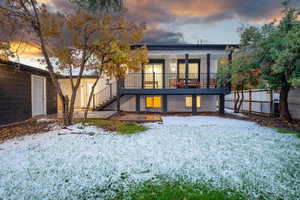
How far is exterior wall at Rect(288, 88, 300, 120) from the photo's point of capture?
28.2 ft

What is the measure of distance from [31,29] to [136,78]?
23.8ft

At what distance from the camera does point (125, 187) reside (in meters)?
2.44

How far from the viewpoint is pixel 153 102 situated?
12.6 meters

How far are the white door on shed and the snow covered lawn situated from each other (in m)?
5.00

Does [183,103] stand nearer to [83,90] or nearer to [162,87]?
[162,87]

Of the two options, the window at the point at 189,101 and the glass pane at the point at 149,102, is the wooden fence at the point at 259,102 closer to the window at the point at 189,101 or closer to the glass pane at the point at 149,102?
the window at the point at 189,101

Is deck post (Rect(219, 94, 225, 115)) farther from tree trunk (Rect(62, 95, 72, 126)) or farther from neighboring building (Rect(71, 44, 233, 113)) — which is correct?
tree trunk (Rect(62, 95, 72, 126))

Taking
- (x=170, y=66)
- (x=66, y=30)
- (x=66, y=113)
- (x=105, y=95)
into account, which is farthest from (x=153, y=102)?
(x=66, y=30)

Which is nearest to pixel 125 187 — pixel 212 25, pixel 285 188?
pixel 285 188

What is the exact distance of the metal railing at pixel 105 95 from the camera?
12.1m

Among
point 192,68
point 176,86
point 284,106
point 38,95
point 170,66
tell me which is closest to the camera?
point 284,106

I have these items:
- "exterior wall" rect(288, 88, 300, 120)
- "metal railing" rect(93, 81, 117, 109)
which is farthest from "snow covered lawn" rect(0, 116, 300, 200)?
"metal railing" rect(93, 81, 117, 109)

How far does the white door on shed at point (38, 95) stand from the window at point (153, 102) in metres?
7.35

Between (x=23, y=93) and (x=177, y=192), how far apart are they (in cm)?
970
